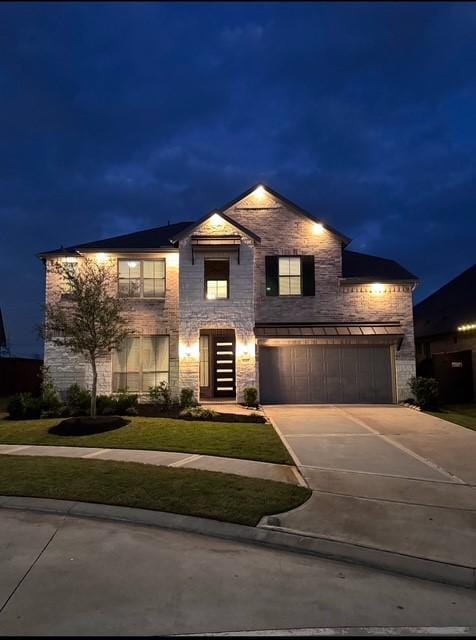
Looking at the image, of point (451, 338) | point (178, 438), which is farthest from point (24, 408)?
point (451, 338)

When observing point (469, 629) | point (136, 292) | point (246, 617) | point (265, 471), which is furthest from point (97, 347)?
point (469, 629)

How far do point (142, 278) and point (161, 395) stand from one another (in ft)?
14.5

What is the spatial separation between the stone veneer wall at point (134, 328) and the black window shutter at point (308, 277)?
4.78m

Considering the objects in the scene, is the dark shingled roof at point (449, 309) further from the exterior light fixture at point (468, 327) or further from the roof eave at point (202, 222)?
the roof eave at point (202, 222)

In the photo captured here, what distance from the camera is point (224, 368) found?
19547 millimetres

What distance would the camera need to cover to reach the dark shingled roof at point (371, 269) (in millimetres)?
18219

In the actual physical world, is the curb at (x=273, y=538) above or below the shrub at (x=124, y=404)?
below

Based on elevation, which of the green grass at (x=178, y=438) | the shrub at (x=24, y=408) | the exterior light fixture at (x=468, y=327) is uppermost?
the exterior light fixture at (x=468, y=327)

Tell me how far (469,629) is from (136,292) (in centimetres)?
1561

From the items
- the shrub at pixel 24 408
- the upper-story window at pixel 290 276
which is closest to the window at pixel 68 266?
the shrub at pixel 24 408

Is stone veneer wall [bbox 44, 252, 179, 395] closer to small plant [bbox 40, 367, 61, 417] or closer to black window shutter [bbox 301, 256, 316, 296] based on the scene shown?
small plant [bbox 40, 367, 61, 417]

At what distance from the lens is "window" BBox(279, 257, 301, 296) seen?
18.3 meters

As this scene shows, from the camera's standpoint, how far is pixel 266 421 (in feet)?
44.3

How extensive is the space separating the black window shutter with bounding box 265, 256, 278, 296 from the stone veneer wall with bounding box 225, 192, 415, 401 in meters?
0.16
